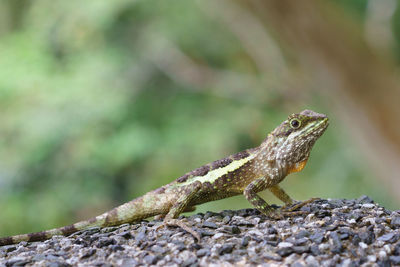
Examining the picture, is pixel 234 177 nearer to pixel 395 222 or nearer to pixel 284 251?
pixel 284 251

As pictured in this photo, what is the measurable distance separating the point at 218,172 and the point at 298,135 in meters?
0.71

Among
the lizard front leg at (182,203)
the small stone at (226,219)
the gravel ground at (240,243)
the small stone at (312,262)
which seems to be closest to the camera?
the small stone at (312,262)

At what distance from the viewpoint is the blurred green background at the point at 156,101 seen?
27.6 feet

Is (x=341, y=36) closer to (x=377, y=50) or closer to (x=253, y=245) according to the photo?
(x=377, y=50)

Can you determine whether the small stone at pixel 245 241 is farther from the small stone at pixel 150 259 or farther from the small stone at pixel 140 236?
the small stone at pixel 140 236

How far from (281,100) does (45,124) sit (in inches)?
191

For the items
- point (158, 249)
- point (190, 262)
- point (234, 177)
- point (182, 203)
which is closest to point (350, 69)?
point (234, 177)

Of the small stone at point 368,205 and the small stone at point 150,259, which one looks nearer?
the small stone at point 150,259

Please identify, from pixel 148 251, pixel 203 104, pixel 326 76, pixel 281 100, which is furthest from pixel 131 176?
pixel 148 251

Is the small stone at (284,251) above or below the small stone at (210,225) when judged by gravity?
below

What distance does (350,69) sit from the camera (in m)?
7.90

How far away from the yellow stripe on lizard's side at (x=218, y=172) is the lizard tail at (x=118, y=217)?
0.27m

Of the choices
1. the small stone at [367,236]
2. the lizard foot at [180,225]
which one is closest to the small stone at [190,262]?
the lizard foot at [180,225]

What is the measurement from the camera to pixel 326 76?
26.5 feet
